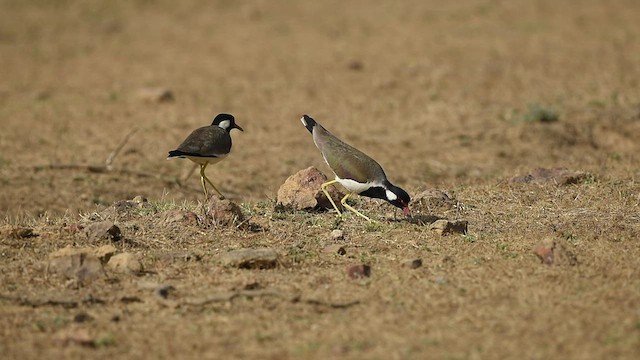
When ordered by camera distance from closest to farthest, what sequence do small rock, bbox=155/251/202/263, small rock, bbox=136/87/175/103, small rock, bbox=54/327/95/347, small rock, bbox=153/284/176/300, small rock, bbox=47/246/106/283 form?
small rock, bbox=54/327/95/347
small rock, bbox=153/284/176/300
small rock, bbox=47/246/106/283
small rock, bbox=155/251/202/263
small rock, bbox=136/87/175/103

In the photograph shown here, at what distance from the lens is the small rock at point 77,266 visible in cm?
635

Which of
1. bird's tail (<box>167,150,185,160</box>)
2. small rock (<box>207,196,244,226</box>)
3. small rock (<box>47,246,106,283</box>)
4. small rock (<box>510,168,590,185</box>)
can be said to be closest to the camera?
small rock (<box>47,246,106,283</box>)

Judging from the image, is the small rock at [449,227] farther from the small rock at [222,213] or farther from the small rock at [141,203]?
the small rock at [141,203]

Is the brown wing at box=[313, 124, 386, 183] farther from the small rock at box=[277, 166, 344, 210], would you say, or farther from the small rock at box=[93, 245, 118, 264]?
the small rock at box=[93, 245, 118, 264]

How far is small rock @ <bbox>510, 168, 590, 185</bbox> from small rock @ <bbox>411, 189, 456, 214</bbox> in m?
1.07

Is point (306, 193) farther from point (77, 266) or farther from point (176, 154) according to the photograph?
point (77, 266)

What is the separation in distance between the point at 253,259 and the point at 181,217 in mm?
1030

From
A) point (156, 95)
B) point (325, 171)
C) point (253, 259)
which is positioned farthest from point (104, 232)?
point (156, 95)

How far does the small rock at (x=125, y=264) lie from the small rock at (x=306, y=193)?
1695mm

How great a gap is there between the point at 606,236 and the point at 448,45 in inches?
419

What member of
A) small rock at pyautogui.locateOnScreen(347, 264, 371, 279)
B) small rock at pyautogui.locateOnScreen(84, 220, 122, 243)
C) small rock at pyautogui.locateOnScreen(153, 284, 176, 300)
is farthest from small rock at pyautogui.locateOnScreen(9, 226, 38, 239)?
small rock at pyautogui.locateOnScreen(347, 264, 371, 279)

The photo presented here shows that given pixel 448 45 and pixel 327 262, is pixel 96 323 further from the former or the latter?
pixel 448 45

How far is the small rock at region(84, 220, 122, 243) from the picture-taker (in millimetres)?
6984

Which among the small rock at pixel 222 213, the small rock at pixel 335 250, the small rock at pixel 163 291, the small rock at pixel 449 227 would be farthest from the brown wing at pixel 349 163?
the small rock at pixel 163 291
